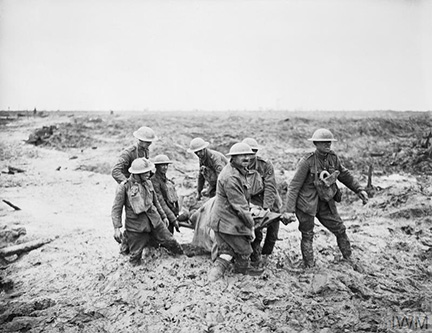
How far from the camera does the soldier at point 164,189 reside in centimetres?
541

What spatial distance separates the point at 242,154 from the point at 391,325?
2387mm

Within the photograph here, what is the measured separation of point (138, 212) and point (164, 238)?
643mm

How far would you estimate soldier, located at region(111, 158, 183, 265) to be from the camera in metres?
4.71

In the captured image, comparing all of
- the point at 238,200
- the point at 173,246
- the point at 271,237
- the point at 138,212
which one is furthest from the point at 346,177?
the point at 138,212

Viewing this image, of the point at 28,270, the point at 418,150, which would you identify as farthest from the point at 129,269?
the point at 418,150

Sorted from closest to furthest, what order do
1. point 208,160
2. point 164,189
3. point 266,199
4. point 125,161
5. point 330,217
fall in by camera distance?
1. point 330,217
2. point 266,199
3. point 164,189
4. point 125,161
5. point 208,160

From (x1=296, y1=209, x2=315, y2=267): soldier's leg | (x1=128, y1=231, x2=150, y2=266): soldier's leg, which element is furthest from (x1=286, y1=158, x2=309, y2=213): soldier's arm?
(x1=128, y1=231, x2=150, y2=266): soldier's leg

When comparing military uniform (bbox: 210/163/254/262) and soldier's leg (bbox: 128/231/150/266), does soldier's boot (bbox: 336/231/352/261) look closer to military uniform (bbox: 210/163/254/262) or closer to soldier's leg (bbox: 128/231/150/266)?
military uniform (bbox: 210/163/254/262)

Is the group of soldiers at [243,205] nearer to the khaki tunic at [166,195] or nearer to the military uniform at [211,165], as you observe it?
the khaki tunic at [166,195]

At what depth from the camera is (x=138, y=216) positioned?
4844 mm

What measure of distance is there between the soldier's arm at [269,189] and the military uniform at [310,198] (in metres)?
0.27

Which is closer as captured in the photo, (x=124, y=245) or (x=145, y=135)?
(x=124, y=245)

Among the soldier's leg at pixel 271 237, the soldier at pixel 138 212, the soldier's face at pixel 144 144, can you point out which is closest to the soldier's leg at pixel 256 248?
the soldier's leg at pixel 271 237

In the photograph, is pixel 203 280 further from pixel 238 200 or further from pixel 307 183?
pixel 307 183
